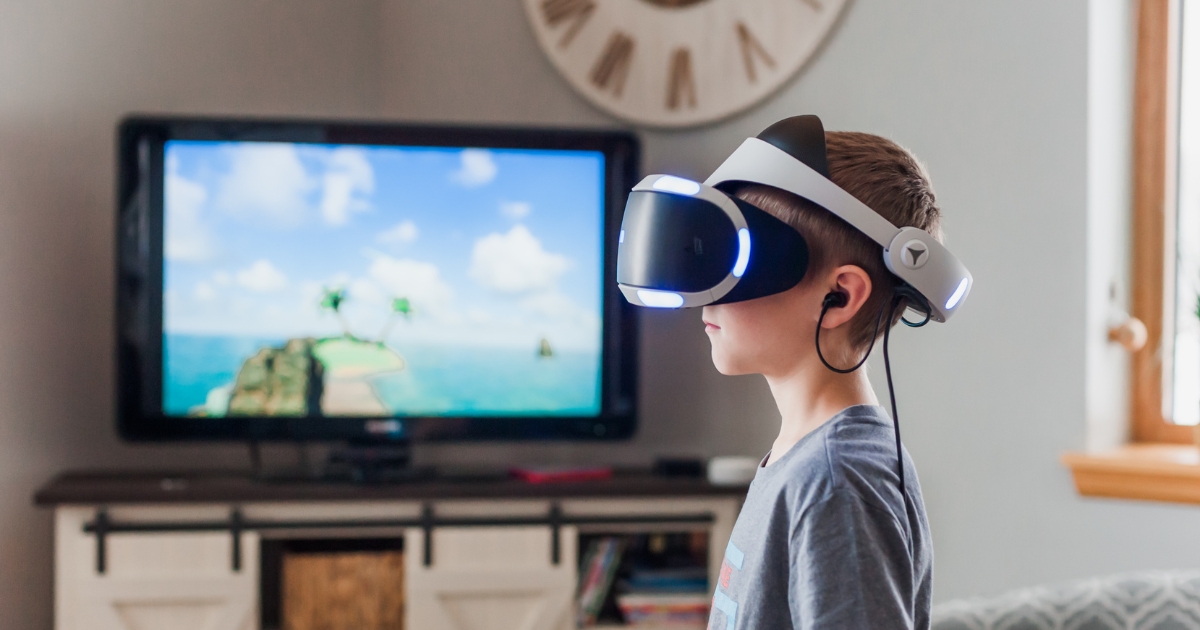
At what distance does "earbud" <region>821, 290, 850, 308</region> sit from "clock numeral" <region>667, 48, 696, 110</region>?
1.68 meters

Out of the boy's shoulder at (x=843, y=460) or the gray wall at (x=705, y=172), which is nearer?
the boy's shoulder at (x=843, y=460)

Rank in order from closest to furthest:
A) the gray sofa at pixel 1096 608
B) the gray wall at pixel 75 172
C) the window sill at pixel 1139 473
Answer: the gray sofa at pixel 1096 608
the window sill at pixel 1139 473
the gray wall at pixel 75 172

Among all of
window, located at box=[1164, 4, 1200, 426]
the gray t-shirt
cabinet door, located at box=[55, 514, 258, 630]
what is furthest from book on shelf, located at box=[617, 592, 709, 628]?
the gray t-shirt

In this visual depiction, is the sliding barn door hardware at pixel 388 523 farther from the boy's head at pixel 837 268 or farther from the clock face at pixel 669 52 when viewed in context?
the boy's head at pixel 837 268

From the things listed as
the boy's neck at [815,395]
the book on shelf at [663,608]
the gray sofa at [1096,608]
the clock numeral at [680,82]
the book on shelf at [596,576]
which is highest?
the clock numeral at [680,82]

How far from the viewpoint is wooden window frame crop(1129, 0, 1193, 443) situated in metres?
1.96

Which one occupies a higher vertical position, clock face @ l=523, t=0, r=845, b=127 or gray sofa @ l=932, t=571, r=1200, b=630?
→ clock face @ l=523, t=0, r=845, b=127

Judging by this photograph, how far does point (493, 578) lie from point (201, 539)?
0.58m

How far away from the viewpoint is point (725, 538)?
6.72 ft

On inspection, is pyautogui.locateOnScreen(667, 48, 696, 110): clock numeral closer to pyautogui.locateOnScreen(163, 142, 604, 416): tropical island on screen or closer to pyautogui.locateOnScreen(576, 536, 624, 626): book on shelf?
pyautogui.locateOnScreen(163, 142, 604, 416): tropical island on screen

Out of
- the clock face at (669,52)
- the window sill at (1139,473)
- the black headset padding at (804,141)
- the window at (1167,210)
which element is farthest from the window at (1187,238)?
the black headset padding at (804,141)

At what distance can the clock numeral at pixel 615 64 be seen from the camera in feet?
7.95

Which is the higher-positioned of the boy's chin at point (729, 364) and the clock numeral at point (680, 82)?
the clock numeral at point (680, 82)

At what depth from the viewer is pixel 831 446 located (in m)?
0.71
